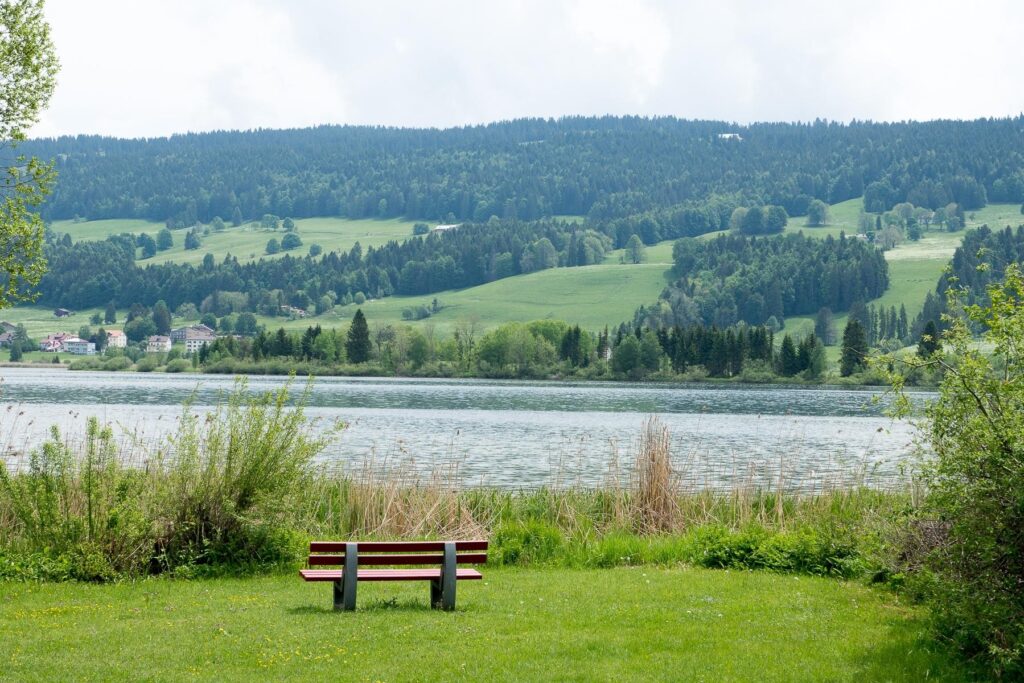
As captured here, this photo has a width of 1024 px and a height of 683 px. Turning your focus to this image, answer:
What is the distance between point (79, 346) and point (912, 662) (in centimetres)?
19601

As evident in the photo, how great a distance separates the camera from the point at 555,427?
62.3 metres

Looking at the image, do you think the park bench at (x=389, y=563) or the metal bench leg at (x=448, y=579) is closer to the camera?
the park bench at (x=389, y=563)

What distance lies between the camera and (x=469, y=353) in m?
151

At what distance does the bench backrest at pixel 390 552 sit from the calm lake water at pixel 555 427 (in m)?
5.43

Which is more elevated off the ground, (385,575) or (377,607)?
(385,575)

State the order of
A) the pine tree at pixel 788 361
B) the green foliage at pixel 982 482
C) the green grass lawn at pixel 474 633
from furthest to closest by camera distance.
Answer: the pine tree at pixel 788 361 < the green grass lawn at pixel 474 633 < the green foliage at pixel 982 482

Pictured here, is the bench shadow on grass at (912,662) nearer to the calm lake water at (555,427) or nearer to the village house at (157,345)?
the calm lake water at (555,427)

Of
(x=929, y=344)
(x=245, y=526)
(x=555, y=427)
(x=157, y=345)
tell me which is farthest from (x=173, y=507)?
(x=157, y=345)

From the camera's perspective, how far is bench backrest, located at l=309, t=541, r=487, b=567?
13336mm

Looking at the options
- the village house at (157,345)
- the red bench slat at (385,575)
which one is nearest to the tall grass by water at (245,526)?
the red bench slat at (385,575)

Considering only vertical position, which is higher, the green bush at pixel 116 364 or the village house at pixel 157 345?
the village house at pixel 157 345

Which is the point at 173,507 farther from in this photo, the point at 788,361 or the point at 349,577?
the point at 788,361

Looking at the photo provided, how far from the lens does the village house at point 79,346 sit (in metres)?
186

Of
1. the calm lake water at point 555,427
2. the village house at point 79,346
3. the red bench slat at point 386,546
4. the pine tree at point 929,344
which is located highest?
the village house at point 79,346
